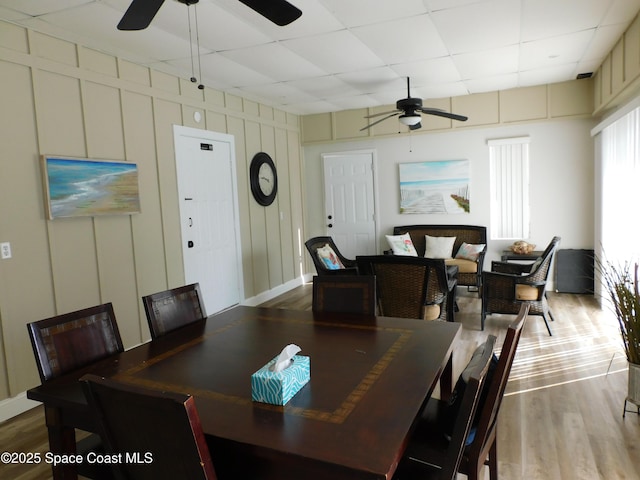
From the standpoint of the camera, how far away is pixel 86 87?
3.67 meters

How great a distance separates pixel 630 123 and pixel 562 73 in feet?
5.05

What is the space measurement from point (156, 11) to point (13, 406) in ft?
9.32

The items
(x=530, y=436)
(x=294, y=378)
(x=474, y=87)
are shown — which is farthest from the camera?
(x=474, y=87)

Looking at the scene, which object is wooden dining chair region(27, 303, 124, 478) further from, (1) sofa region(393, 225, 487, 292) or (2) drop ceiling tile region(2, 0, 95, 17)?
(1) sofa region(393, 225, 487, 292)

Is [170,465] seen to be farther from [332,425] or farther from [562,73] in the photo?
[562,73]

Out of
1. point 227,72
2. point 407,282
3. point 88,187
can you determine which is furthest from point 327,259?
point 88,187

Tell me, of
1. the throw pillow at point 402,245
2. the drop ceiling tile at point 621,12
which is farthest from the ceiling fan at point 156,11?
the throw pillow at point 402,245

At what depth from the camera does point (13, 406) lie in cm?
312

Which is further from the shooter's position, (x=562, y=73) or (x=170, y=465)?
(x=562, y=73)

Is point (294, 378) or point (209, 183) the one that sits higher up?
point (209, 183)

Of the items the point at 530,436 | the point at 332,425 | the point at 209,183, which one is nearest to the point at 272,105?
the point at 209,183

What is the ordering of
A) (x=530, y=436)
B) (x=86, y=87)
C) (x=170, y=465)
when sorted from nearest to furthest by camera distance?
1. (x=170, y=465)
2. (x=530, y=436)
3. (x=86, y=87)

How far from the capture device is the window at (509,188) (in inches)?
245

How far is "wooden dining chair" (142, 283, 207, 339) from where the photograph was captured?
2.34m
